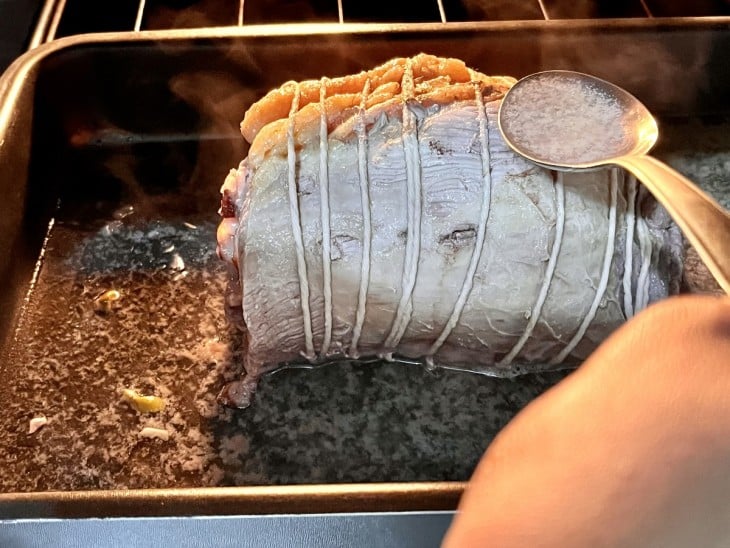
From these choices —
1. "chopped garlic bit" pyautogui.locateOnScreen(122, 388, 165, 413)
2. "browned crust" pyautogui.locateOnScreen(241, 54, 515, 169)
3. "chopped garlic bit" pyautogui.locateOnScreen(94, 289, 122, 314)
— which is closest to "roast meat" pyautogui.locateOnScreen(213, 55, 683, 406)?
"browned crust" pyautogui.locateOnScreen(241, 54, 515, 169)

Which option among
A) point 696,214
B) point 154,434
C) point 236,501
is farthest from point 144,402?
point 696,214

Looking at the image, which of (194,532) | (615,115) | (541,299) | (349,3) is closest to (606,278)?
(541,299)

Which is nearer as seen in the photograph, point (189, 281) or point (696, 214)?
point (696, 214)

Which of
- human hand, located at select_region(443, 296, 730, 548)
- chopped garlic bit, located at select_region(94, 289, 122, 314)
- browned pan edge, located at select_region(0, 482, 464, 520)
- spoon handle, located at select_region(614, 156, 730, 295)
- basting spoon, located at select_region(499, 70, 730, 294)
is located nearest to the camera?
human hand, located at select_region(443, 296, 730, 548)

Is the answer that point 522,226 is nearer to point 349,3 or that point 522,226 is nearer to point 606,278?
point 606,278

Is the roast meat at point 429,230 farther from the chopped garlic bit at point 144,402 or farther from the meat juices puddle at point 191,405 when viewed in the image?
the chopped garlic bit at point 144,402

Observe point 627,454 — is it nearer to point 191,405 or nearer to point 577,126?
point 577,126

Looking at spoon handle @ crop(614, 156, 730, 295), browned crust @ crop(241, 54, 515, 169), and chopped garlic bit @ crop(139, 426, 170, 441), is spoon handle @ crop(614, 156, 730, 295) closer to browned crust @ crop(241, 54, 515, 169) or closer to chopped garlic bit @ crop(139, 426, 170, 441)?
browned crust @ crop(241, 54, 515, 169)
